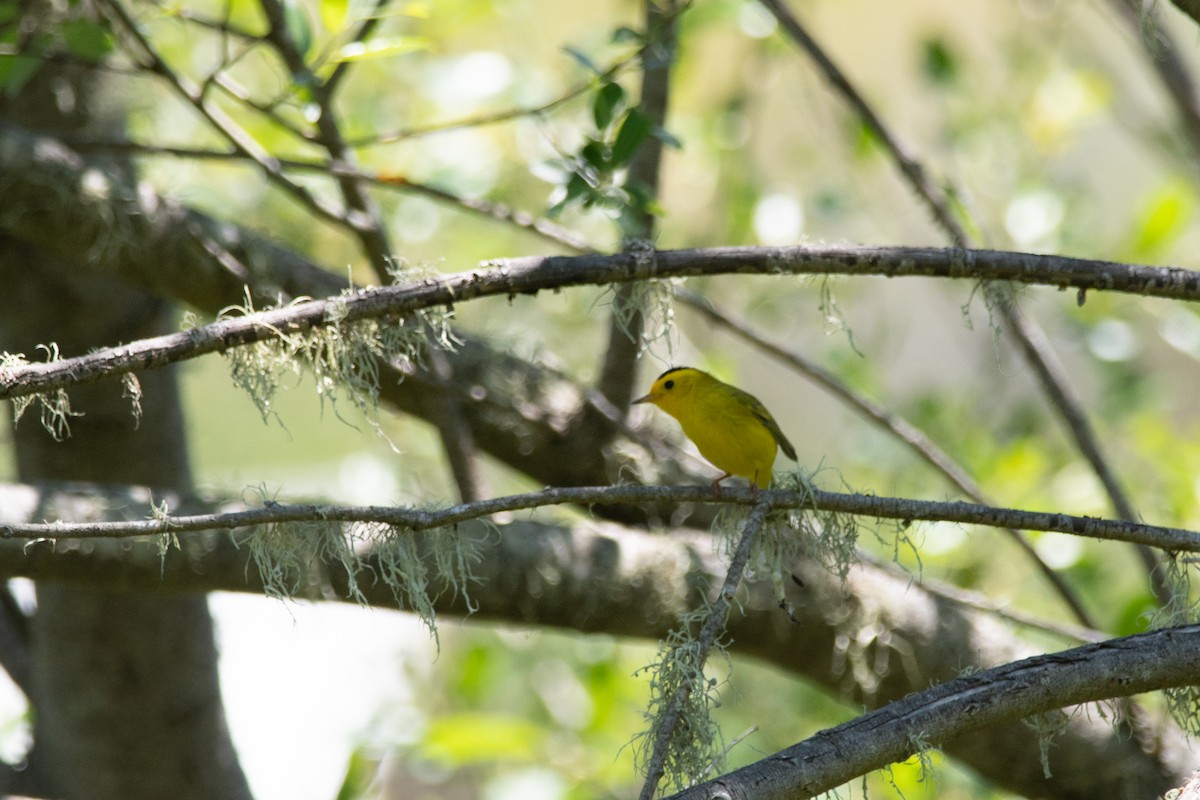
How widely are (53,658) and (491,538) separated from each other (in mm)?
1341

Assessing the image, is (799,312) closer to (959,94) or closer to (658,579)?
(959,94)

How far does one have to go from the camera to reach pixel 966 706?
148 centimetres

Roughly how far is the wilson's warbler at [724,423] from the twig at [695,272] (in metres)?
1.20

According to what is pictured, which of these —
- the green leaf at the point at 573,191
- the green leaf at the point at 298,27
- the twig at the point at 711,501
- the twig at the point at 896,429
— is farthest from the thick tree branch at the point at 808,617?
the green leaf at the point at 298,27

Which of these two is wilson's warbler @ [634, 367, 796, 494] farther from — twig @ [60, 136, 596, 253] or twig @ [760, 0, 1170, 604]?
twig @ [760, 0, 1170, 604]

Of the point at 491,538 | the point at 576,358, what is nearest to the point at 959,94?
the point at 576,358

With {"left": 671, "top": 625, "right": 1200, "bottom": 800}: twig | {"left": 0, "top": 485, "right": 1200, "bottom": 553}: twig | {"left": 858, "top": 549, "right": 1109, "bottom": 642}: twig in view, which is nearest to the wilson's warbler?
{"left": 858, "top": 549, "right": 1109, "bottom": 642}: twig

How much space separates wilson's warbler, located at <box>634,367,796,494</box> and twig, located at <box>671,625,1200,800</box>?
1.31 metres

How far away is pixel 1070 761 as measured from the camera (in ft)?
9.34

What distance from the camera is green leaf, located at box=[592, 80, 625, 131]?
7.75 ft

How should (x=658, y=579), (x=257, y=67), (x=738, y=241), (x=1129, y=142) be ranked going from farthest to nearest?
(x=1129, y=142) → (x=257, y=67) → (x=738, y=241) → (x=658, y=579)

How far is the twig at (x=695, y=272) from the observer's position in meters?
1.59

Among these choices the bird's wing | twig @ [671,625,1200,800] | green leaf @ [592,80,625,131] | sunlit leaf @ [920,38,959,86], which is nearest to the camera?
twig @ [671,625,1200,800]

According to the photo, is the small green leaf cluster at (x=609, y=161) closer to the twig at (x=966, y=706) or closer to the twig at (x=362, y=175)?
the twig at (x=362, y=175)
